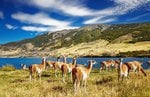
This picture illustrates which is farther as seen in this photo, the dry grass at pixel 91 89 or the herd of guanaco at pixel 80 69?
the herd of guanaco at pixel 80 69

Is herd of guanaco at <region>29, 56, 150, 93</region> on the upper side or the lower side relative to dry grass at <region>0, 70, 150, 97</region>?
upper

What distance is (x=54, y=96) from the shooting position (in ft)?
54.9

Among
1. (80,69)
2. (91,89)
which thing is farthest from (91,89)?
(80,69)

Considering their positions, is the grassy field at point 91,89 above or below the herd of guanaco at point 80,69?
below

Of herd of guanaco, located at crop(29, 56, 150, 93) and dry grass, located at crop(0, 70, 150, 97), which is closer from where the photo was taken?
dry grass, located at crop(0, 70, 150, 97)

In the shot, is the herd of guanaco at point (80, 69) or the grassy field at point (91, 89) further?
the herd of guanaco at point (80, 69)

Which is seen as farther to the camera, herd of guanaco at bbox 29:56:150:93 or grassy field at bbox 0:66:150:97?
herd of guanaco at bbox 29:56:150:93

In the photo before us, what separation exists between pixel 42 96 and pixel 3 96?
7.69 feet

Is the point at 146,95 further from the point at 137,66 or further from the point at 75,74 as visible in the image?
the point at 137,66

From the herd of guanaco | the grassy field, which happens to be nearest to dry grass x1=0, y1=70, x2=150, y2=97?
the grassy field

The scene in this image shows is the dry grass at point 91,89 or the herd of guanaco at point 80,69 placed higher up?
the herd of guanaco at point 80,69

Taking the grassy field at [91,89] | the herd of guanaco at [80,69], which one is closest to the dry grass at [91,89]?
the grassy field at [91,89]

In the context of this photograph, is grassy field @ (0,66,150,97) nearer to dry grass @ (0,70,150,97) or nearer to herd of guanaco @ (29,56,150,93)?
dry grass @ (0,70,150,97)

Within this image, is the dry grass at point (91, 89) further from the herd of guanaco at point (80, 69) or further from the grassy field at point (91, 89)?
the herd of guanaco at point (80, 69)
